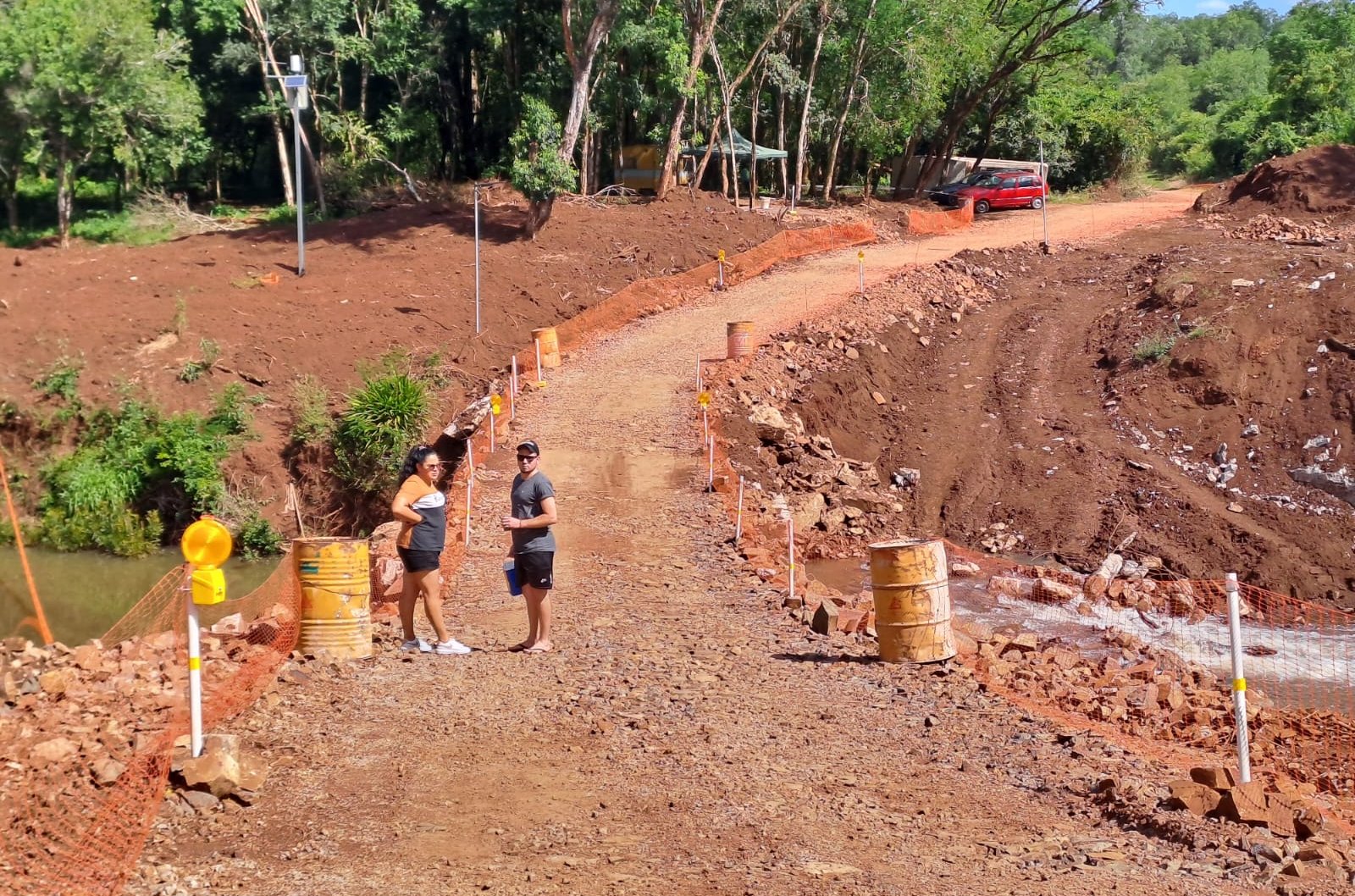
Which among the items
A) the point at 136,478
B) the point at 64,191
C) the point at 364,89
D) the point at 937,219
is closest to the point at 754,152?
the point at 937,219

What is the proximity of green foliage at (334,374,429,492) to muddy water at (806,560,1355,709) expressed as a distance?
8.08m

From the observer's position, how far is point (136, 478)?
2334 cm

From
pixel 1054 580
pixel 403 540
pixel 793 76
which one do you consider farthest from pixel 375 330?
pixel 793 76

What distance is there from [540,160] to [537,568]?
21.7 metres

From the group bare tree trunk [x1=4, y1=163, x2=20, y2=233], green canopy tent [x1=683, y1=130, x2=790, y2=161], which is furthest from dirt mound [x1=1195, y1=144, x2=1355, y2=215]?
bare tree trunk [x1=4, y1=163, x2=20, y2=233]

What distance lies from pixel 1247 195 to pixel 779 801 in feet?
116

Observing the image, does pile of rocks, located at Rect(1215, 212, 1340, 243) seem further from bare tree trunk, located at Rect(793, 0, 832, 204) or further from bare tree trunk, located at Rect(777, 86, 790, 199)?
bare tree trunk, located at Rect(777, 86, 790, 199)

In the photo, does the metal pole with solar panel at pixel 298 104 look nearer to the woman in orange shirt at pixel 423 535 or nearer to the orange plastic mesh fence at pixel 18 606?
the orange plastic mesh fence at pixel 18 606

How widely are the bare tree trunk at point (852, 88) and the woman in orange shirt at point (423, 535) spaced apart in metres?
33.6

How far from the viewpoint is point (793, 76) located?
40.9 meters

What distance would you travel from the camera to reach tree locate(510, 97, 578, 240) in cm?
3025

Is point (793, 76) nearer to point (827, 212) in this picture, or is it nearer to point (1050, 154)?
point (827, 212)

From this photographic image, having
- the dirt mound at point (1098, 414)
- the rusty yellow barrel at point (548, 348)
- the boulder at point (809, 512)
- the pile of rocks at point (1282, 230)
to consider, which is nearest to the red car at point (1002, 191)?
the pile of rocks at point (1282, 230)

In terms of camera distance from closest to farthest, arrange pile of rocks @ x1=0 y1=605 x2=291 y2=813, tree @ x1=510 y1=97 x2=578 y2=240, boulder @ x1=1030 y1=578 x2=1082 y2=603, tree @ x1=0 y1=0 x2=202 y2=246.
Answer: pile of rocks @ x1=0 y1=605 x2=291 y2=813 → boulder @ x1=1030 y1=578 x2=1082 y2=603 → tree @ x1=510 y1=97 x2=578 y2=240 → tree @ x1=0 y1=0 x2=202 y2=246
